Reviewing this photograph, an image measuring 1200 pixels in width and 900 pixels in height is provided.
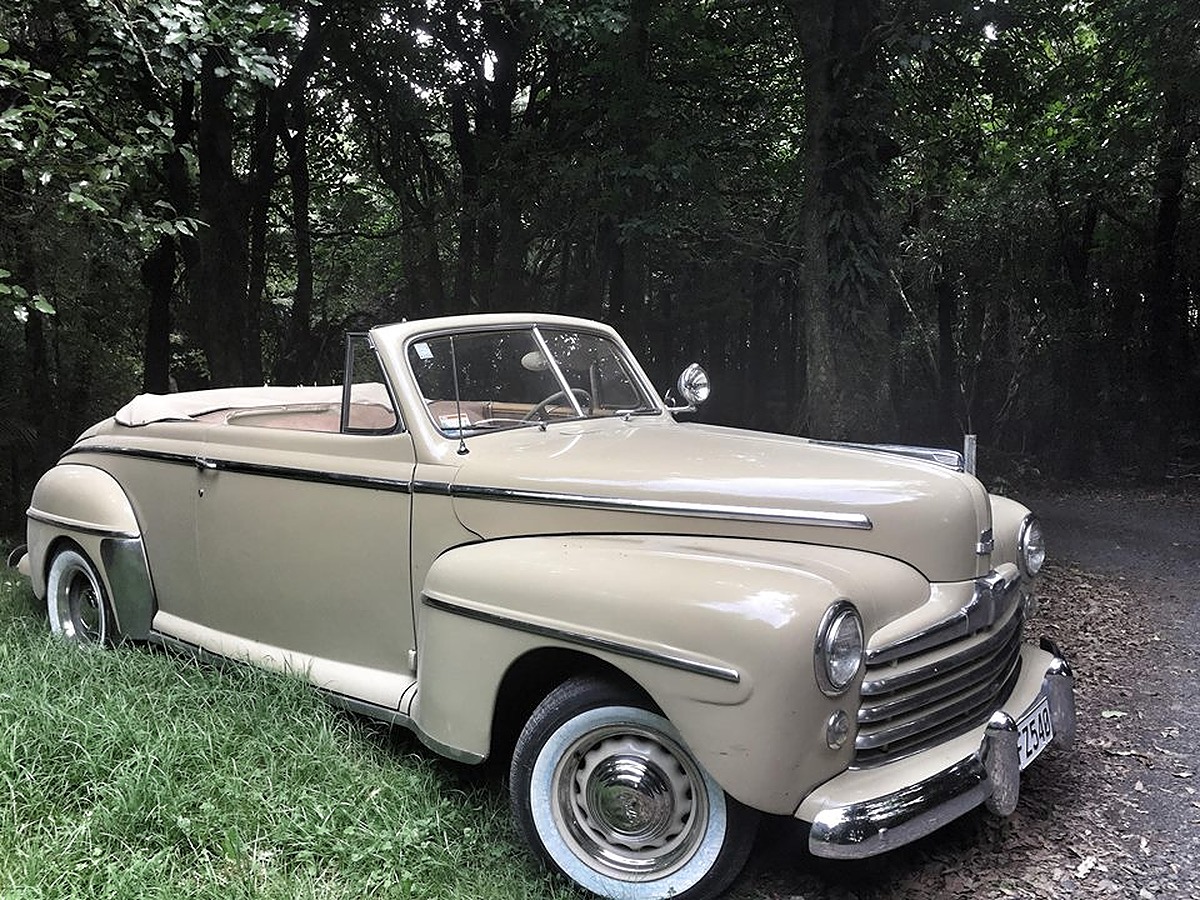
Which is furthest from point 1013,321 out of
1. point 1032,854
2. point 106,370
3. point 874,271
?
point 106,370

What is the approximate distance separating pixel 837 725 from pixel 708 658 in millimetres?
379

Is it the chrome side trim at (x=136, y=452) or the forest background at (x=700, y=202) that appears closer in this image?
the chrome side trim at (x=136, y=452)

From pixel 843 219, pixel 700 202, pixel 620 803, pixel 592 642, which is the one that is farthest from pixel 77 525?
pixel 700 202

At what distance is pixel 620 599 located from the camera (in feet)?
8.60

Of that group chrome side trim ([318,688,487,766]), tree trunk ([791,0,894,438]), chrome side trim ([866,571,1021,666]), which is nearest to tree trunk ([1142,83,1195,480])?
tree trunk ([791,0,894,438])

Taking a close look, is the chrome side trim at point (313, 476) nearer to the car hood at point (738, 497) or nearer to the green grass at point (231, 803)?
the car hood at point (738, 497)

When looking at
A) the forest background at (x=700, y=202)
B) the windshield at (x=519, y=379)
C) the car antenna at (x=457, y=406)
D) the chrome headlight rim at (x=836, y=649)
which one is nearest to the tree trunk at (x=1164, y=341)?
the forest background at (x=700, y=202)

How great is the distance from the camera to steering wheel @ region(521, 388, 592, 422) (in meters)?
3.79

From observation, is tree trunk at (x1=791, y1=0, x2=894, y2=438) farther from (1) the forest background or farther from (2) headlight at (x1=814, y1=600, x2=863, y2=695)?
(2) headlight at (x1=814, y1=600, x2=863, y2=695)

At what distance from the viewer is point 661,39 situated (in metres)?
8.63

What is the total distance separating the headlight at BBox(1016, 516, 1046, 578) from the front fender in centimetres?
81

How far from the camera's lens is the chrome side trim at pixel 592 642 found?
95.3 inches

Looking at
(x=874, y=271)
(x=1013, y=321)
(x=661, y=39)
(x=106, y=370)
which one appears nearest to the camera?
(x=874, y=271)

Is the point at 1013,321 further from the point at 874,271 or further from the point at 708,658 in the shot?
the point at 708,658
